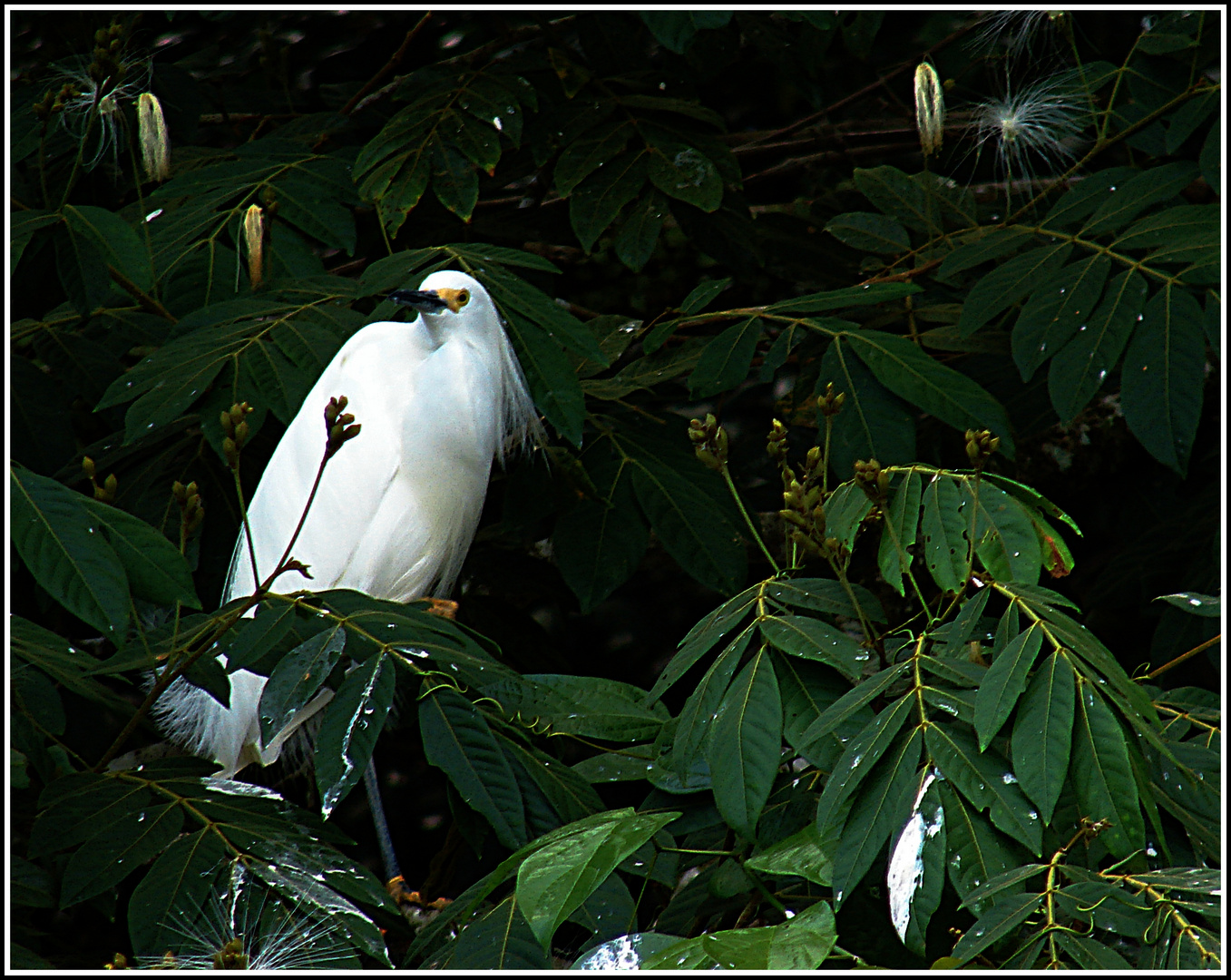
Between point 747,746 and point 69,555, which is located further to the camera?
point 69,555

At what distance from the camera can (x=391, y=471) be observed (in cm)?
256

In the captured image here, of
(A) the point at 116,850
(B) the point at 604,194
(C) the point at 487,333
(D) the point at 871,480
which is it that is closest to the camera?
(D) the point at 871,480

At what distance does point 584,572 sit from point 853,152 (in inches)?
67.4

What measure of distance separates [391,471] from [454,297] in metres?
0.46

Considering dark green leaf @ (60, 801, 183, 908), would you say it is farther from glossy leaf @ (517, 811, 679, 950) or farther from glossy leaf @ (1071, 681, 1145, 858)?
glossy leaf @ (1071, 681, 1145, 858)

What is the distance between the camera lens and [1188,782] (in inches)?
44.1

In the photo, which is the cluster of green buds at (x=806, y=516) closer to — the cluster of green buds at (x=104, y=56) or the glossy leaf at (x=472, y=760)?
the glossy leaf at (x=472, y=760)

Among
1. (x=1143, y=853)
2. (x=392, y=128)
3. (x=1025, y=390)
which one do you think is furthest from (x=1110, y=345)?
(x=392, y=128)

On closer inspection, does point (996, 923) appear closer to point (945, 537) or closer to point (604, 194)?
point (945, 537)

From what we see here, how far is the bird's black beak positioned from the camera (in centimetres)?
200

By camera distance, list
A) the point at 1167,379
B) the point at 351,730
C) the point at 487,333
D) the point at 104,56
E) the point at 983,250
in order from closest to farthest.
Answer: the point at 351,730
the point at 1167,379
the point at 104,56
the point at 983,250
the point at 487,333

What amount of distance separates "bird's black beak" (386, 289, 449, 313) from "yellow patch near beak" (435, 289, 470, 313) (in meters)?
0.02

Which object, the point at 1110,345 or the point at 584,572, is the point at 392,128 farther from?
the point at 1110,345

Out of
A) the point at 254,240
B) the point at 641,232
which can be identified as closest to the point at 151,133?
the point at 254,240
